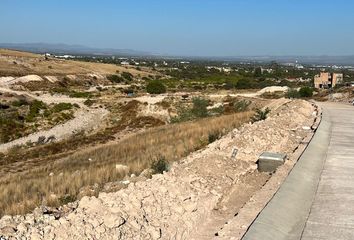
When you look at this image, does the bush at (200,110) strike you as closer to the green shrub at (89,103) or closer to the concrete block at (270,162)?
the green shrub at (89,103)

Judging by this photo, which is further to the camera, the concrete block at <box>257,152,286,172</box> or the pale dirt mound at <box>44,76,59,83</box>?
the pale dirt mound at <box>44,76,59,83</box>

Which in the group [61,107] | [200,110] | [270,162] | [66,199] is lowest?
[61,107]

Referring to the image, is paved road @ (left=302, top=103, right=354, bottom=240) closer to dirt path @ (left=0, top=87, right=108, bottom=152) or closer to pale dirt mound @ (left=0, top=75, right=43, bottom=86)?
dirt path @ (left=0, top=87, right=108, bottom=152)

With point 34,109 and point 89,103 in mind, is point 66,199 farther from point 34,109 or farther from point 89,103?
point 89,103

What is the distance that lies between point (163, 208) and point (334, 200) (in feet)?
10.8

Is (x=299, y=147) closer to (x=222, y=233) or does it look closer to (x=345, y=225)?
(x=345, y=225)

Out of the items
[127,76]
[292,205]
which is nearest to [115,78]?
[127,76]

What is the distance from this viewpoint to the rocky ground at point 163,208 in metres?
6.61

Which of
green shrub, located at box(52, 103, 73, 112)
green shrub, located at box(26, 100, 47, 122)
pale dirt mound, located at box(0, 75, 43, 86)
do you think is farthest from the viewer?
pale dirt mound, located at box(0, 75, 43, 86)

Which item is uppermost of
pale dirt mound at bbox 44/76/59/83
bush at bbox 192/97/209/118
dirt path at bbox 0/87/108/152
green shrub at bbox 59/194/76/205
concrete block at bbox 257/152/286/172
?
concrete block at bbox 257/152/286/172

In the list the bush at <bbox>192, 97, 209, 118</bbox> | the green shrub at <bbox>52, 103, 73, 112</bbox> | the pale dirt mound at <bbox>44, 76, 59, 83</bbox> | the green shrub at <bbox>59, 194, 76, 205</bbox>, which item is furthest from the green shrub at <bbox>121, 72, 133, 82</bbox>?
the green shrub at <bbox>59, 194, 76, 205</bbox>

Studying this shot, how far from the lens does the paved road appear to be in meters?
7.40

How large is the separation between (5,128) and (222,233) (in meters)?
44.4

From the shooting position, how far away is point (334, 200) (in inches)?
358
